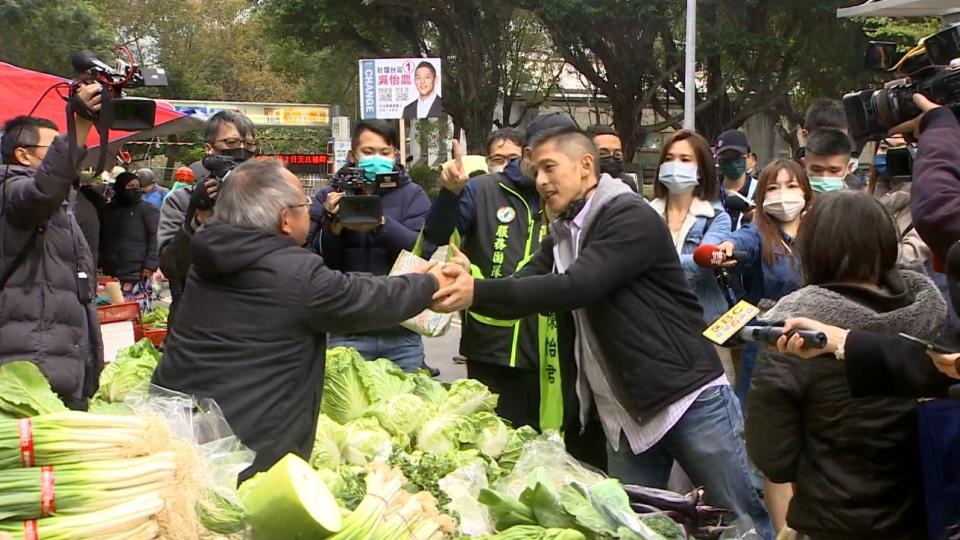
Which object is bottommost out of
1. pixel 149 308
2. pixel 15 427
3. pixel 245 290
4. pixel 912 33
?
pixel 149 308

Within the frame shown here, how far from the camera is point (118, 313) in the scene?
679 centimetres

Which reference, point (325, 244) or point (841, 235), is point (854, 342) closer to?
point (841, 235)

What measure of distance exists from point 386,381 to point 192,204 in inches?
47.0

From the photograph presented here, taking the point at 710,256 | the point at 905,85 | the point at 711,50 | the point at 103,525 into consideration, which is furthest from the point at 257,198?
the point at 711,50

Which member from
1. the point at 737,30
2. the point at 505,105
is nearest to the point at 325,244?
the point at 737,30

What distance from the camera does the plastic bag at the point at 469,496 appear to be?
9.16 feet

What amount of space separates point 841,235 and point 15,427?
90.4 inches

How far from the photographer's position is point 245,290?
9.39 ft

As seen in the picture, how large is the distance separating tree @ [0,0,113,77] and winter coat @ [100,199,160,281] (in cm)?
1799

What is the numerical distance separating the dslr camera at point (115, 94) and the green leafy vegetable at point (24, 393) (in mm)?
1672

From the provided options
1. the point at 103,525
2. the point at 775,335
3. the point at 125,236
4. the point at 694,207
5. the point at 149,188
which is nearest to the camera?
the point at 103,525

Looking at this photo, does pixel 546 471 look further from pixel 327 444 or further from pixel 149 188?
pixel 149 188

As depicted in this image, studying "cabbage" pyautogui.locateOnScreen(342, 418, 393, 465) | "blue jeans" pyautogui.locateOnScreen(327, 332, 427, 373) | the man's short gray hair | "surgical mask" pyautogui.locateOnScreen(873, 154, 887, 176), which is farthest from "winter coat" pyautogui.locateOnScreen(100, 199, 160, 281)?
"surgical mask" pyautogui.locateOnScreen(873, 154, 887, 176)

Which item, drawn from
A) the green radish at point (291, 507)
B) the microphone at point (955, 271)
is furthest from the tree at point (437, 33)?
the microphone at point (955, 271)
